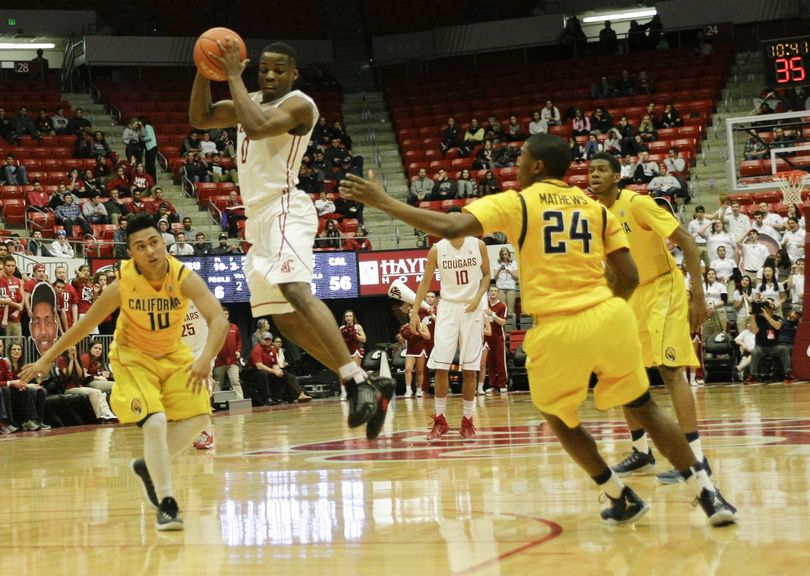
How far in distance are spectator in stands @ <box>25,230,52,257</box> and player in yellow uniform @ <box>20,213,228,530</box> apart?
14.4 metres

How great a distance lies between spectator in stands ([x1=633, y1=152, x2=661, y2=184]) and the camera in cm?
2283

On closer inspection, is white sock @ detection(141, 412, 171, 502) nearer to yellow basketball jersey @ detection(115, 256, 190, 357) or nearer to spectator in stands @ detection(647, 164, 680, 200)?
yellow basketball jersey @ detection(115, 256, 190, 357)

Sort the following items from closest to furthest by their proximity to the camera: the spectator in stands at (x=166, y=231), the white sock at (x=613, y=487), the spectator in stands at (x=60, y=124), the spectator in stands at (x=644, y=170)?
the white sock at (x=613, y=487), the spectator in stands at (x=166, y=231), the spectator in stands at (x=644, y=170), the spectator in stands at (x=60, y=124)

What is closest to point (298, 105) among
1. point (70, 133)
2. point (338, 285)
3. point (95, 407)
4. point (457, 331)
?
point (457, 331)

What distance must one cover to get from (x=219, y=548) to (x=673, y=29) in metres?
27.0

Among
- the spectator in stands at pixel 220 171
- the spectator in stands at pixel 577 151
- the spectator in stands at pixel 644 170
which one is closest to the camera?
the spectator in stands at pixel 644 170

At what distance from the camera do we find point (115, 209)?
2228 centimetres

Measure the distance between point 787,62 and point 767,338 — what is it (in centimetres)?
641

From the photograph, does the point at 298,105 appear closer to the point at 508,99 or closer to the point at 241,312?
the point at 241,312

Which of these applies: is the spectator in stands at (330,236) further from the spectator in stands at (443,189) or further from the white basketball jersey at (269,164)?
the white basketball jersey at (269,164)

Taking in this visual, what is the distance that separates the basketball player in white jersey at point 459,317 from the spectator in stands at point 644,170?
13.9 meters

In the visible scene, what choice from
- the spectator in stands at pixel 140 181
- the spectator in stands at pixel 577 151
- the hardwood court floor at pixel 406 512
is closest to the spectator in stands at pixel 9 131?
the spectator in stands at pixel 140 181

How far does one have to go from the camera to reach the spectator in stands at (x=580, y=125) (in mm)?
25547

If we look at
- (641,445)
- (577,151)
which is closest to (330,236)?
(577,151)
